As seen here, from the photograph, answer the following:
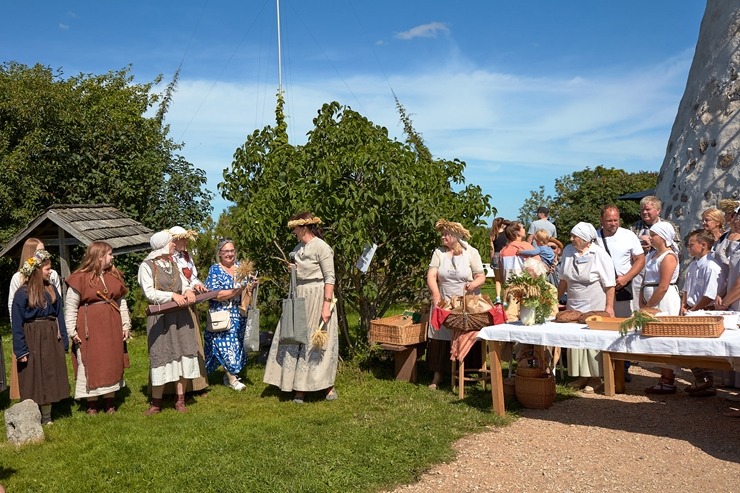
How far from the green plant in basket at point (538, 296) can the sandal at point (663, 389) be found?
185 centimetres

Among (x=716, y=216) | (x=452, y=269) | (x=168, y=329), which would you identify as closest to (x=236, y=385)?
(x=168, y=329)

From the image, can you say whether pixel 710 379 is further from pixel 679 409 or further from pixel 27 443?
pixel 27 443

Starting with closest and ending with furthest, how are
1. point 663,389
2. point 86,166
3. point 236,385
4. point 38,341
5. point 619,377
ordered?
point 38,341
point 663,389
point 619,377
point 236,385
point 86,166

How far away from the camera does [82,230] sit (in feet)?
31.8

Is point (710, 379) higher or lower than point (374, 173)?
lower

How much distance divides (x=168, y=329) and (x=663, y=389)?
17.0 feet

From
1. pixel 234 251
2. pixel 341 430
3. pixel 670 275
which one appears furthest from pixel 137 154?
pixel 670 275

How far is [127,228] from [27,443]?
5.40m

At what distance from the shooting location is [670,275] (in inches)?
229

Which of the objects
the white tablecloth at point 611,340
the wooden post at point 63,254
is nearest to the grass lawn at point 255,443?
the white tablecloth at point 611,340

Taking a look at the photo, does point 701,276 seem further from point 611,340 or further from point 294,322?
point 294,322

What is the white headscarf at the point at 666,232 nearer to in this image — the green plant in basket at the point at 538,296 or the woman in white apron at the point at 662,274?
the woman in white apron at the point at 662,274

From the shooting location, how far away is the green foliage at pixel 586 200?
25906 millimetres

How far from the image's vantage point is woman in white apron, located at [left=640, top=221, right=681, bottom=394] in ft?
19.3
